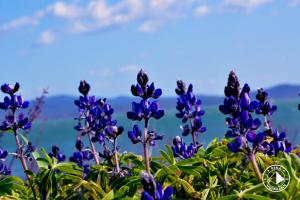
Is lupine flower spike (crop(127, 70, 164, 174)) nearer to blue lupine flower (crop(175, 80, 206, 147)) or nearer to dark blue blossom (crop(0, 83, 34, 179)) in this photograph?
dark blue blossom (crop(0, 83, 34, 179))

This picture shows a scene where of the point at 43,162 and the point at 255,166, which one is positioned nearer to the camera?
the point at 255,166

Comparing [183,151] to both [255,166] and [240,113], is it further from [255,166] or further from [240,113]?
[255,166]

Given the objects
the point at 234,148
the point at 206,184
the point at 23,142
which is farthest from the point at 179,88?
the point at 234,148

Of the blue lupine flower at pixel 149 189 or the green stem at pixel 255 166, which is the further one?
the green stem at pixel 255 166

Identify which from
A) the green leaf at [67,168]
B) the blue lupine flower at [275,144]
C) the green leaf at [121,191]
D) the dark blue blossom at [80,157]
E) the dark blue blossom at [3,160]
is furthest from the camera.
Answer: the dark blue blossom at [80,157]

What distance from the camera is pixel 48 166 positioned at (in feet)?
12.1

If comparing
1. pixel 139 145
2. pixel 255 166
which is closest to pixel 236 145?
pixel 255 166

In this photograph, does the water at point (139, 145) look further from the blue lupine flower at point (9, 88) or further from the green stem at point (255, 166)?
the green stem at point (255, 166)

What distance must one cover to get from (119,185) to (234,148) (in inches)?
24.5

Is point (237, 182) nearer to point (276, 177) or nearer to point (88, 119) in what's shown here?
point (276, 177)

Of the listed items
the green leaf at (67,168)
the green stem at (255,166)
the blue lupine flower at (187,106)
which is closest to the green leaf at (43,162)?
the green leaf at (67,168)

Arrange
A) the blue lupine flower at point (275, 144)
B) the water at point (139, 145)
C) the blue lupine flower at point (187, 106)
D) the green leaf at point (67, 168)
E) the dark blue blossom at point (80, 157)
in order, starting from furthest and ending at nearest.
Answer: the water at point (139, 145), the dark blue blossom at point (80, 157), the blue lupine flower at point (187, 106), the blue lupine flower at point (275, 144), the green leaf at point (67, 168)

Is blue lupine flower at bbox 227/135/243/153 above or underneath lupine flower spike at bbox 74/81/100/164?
underneath

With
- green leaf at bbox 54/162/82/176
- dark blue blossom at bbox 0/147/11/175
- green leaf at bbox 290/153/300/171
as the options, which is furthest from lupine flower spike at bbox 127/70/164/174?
dark blue blossom at bbox 0/147/11/175
